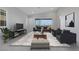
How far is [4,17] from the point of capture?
8000 mm

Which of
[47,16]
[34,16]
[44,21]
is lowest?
[44,21]

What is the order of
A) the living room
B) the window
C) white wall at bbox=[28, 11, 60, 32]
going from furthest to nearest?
white wall at bbox=[28, 11, 60, 32], the living room, the window

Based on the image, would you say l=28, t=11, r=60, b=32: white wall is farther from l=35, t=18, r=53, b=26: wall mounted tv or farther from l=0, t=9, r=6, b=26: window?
l=0, t=9, r=6, b=26: window

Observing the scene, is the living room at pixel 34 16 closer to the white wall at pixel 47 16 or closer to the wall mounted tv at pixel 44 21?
the white wall at pixel 47 16

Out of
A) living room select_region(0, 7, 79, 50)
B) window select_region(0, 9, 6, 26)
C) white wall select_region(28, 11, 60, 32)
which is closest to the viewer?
window select_region(0, 9, 6, 26)

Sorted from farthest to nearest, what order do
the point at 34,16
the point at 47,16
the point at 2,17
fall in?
the point at 34,16, the point at 47,16, the point at 2,17

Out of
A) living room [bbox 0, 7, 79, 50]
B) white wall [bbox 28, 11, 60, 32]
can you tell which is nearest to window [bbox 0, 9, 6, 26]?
living room [bbox 0, 7, 79, 50]

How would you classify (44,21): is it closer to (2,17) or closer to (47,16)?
(47,16)

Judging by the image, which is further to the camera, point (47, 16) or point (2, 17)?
point (47, 16)

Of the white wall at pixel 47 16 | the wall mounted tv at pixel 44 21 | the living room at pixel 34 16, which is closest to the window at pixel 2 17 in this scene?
the living room at pixel 34 16

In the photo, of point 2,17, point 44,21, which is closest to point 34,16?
point 44,21
